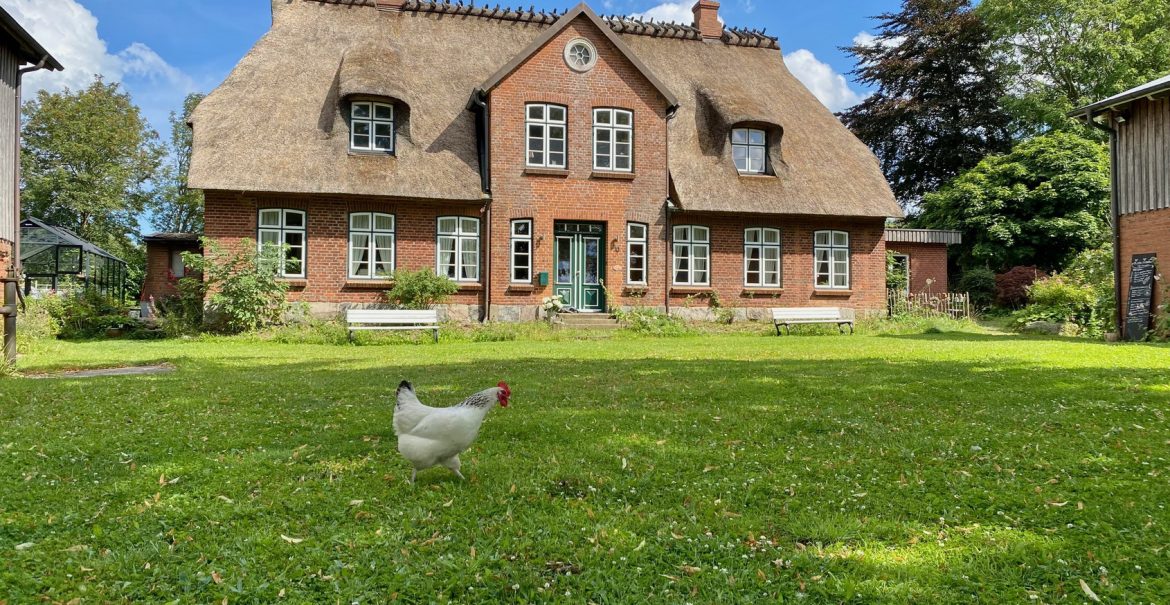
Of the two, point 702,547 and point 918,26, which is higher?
point 918,26

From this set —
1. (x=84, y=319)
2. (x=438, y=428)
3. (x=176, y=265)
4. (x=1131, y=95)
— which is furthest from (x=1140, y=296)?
(x=176, y=265)

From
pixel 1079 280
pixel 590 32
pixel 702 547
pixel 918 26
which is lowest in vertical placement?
pixel 702 547

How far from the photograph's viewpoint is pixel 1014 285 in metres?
25.8

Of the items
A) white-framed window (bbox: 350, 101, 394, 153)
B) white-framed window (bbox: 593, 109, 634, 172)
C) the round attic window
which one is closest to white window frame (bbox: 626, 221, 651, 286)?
white-framed window (bbox: 593, 109, 634, 172)

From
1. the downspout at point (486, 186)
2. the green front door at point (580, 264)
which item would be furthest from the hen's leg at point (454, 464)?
the green front door at point (580, 264)

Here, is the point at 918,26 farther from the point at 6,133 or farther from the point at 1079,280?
the point at 6,133

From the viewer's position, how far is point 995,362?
1063 cm

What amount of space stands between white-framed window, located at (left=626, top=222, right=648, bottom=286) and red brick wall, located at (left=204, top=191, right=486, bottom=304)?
4.26 meters

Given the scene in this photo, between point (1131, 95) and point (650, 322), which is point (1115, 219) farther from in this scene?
point (650, 322)

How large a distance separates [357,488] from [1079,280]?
20.8 m

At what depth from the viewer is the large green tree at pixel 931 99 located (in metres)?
35.5

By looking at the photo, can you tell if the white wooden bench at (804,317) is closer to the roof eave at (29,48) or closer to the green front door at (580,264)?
the green front door at (580,264)

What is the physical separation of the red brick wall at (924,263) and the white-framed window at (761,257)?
20.6ft

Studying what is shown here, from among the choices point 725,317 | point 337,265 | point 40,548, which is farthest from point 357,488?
point 725,317
